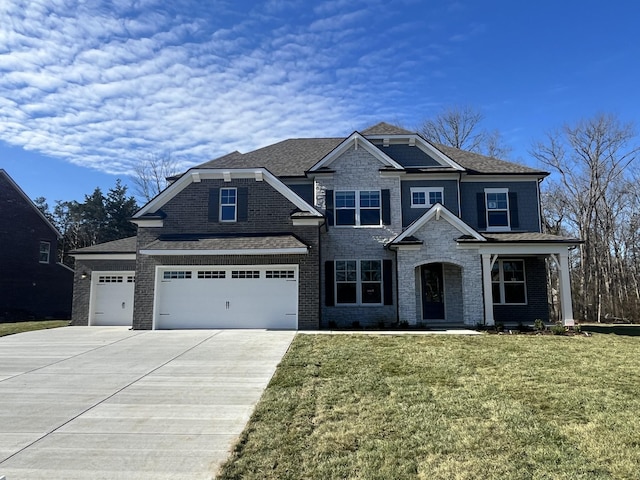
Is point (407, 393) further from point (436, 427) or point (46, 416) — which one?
point (46, 416)

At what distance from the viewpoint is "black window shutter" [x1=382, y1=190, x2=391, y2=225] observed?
17.3m

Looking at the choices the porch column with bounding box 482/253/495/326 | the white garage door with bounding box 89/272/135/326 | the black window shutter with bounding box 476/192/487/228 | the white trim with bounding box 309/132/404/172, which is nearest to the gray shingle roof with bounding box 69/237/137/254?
the white garage door with bounding box 89/272/135/326

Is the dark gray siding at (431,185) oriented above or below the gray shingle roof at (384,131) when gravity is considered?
below

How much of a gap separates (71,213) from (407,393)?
4792cm

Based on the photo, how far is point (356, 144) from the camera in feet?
58.0

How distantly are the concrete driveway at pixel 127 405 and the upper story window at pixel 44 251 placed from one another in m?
18.0

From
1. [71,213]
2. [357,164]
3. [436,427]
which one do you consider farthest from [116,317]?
[71,213]

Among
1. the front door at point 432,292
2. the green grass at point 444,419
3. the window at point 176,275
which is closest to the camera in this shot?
the green grass at point 444,419

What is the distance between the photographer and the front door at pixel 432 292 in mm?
17312

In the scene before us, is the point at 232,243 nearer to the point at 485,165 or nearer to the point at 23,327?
the point at 23,327

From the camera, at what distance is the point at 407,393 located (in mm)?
6762

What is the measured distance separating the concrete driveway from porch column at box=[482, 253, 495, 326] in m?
7.87

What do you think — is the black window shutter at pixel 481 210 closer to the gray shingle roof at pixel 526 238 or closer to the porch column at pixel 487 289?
the gray shingle roof at pixel 526 238

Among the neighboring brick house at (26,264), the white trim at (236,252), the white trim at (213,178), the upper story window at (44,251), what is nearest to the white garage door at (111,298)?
the white trim at (213,178)
